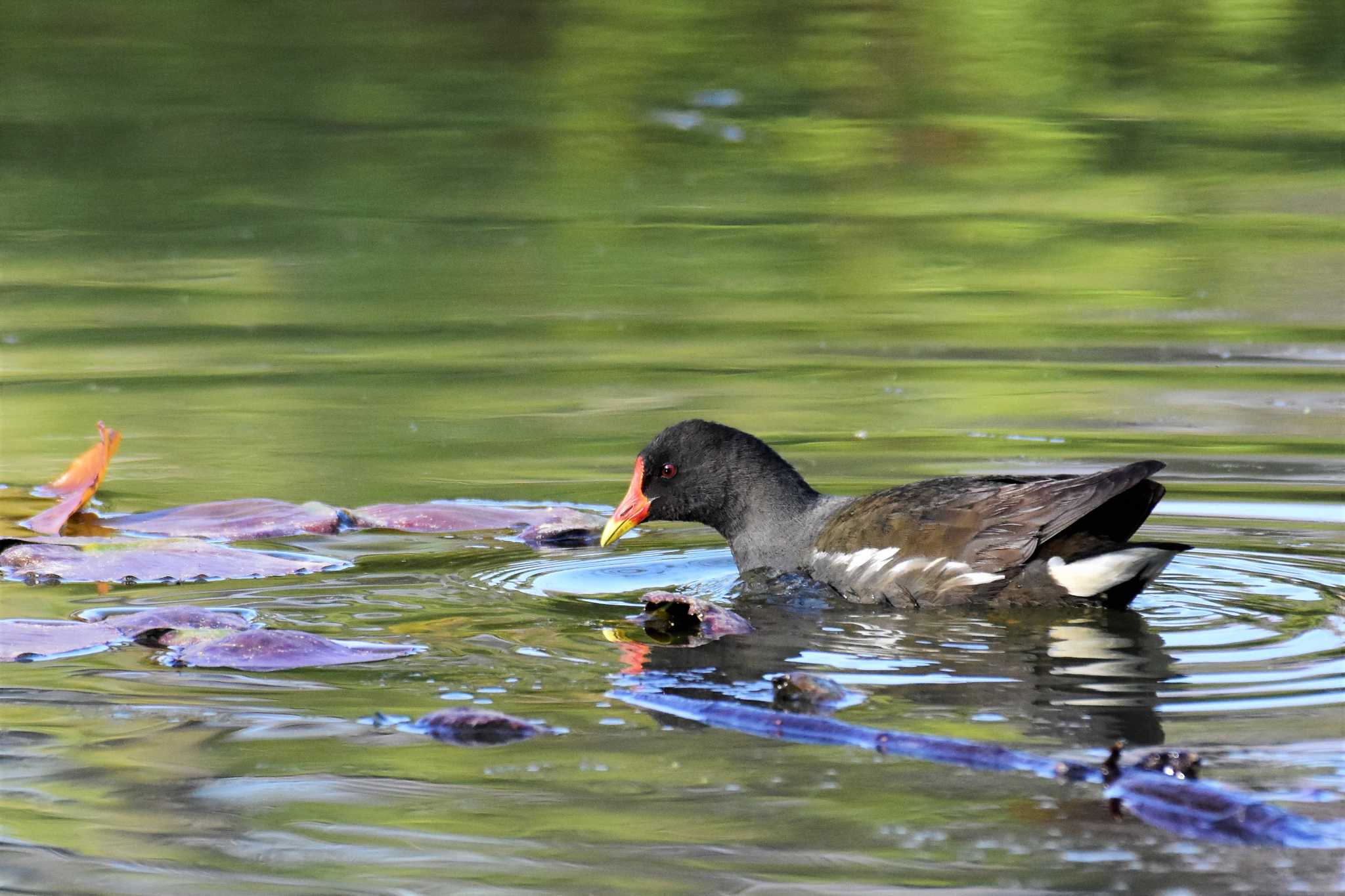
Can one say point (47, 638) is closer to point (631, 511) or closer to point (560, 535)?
point (560, 535)

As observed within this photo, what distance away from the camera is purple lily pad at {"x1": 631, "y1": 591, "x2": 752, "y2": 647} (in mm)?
4770

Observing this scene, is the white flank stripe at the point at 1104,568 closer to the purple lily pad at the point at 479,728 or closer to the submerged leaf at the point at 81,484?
the purple lily pad at the point at 479,728

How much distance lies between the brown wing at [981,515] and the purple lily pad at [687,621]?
1.86 ft

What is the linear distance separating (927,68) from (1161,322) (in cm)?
525

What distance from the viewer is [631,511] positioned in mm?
5844

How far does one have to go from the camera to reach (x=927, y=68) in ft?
44.4

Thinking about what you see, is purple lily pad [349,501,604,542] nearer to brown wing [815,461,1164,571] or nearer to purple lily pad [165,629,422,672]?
brown wing [815,461,1164,571]

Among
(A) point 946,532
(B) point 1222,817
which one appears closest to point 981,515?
(A) point 946,532

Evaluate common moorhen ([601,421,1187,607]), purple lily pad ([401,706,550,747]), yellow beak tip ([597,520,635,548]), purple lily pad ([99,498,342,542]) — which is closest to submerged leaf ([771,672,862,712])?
purple lily pad ([401,706,550,747])

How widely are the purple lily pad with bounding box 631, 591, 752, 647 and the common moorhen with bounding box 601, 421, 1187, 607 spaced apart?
0.54 meters

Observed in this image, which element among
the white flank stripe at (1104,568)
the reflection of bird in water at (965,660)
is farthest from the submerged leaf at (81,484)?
the white flank stripe at (1104,568)

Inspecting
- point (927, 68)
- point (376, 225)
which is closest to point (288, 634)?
point (376, 225)

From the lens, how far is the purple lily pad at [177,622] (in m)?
4.57

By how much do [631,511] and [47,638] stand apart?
1.88m
